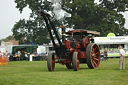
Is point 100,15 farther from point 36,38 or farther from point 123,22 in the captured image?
point 36,38

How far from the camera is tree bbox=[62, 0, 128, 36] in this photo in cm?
4962

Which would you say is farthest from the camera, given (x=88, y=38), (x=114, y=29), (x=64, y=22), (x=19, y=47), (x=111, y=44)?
(x=64, y=22)

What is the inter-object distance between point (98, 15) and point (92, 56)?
3471 centimetres

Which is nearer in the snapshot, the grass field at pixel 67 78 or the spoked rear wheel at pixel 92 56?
the grass field at pixel 67 78

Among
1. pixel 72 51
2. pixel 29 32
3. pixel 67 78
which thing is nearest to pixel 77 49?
pixel 72 51

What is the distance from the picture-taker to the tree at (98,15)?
163 feet

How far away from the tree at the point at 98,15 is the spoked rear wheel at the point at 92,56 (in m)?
30.5

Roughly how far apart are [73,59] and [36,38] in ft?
134

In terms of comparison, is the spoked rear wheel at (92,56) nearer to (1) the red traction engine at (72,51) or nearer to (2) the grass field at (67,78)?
(1) the red traction engine at (72,51)

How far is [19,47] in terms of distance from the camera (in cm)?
4094

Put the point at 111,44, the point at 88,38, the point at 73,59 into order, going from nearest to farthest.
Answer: the point at 73,59 → the point at 88,38 → the point at 111,44

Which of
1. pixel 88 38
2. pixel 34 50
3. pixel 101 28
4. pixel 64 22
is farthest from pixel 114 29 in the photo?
pixel 88 38

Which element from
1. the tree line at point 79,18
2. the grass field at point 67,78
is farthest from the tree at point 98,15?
the grass field at point 67,78

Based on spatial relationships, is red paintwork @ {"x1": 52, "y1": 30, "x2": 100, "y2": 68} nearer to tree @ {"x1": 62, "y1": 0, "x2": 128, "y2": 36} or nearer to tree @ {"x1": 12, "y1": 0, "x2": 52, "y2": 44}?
tree @ {"x1": 62, "y1": 0, "x2": 128, "y2": 36}
